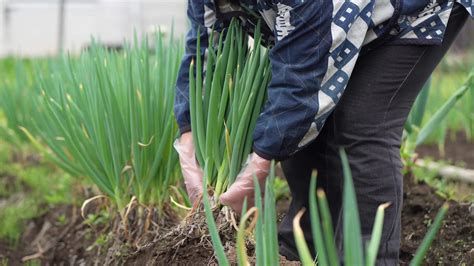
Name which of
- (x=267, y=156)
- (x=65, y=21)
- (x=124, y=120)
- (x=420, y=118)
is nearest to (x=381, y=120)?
(x=267, y=156)

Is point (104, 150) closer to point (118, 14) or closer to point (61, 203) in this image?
point (61, 203)

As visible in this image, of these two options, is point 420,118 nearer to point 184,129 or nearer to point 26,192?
point 184,129

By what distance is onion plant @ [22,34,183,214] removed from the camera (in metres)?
2.31

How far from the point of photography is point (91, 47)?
2594 millimetres

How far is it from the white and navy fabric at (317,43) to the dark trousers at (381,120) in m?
0.05

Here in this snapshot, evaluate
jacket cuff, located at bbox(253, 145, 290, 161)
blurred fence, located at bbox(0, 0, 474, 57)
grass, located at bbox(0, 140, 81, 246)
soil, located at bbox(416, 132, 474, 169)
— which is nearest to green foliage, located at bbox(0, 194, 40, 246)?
grass, located at bbox(0, 140, 81, 246)

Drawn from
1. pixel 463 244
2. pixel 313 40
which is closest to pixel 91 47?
pixel 313 40

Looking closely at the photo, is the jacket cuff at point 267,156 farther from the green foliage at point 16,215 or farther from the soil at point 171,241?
the green foliage at point 16,215

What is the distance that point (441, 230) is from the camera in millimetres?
2414

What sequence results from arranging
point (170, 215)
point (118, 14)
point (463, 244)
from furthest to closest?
point (118, 14) → point (170, 215) → point (463, 244)

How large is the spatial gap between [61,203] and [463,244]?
1.58m

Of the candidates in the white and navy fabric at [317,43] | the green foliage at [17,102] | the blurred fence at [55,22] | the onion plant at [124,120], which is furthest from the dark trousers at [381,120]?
the blurred fence at [55,22]

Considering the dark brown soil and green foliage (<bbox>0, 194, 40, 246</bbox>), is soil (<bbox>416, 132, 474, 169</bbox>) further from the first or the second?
green foliage (<bbox>0, 194, 40, 246</bbox>)

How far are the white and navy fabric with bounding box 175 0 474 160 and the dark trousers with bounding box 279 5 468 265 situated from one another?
5cm
